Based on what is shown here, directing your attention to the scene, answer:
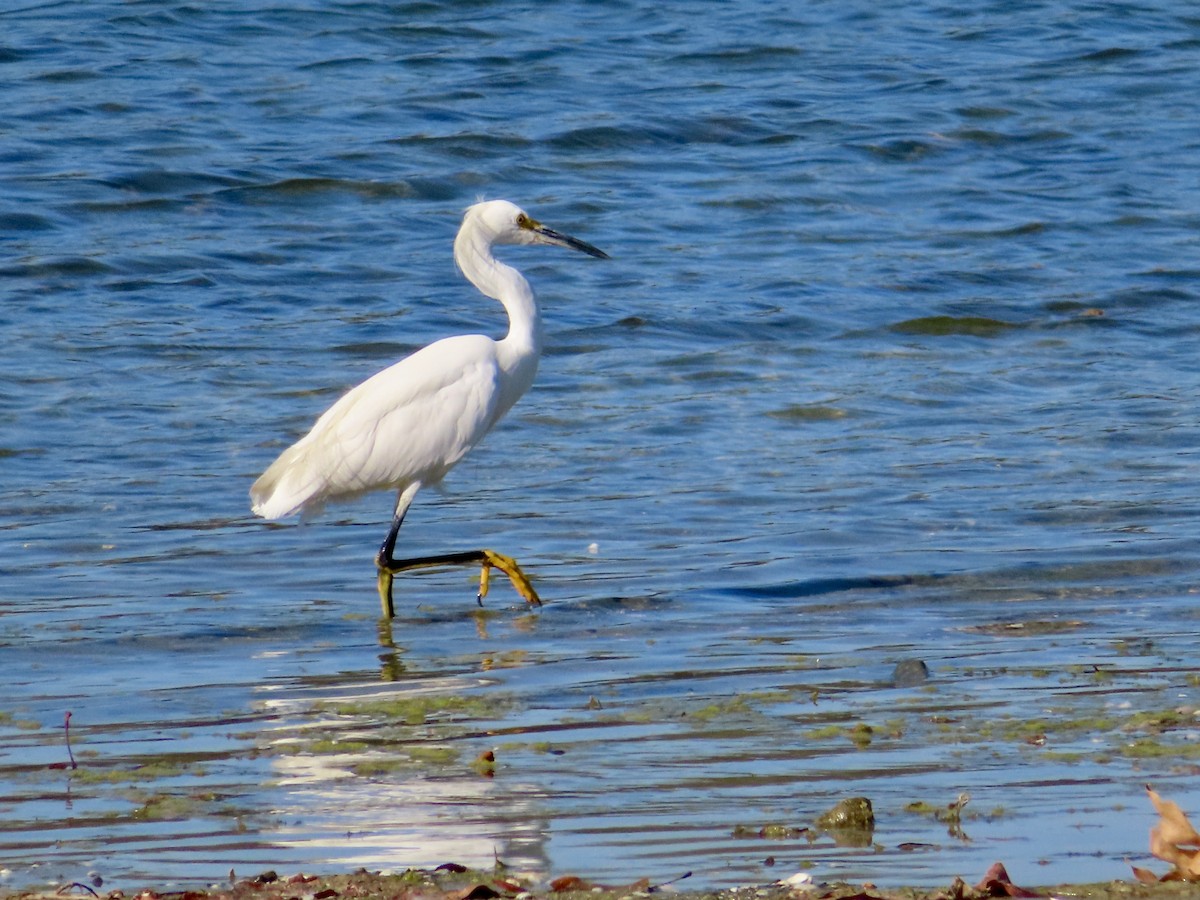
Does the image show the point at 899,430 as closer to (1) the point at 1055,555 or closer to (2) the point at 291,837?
(1) the point at 1055,555

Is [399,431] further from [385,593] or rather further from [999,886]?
[999,886]

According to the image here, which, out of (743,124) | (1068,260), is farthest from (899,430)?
(743,124)

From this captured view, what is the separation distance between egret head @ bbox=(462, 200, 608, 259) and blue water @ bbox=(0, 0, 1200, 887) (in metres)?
0.91

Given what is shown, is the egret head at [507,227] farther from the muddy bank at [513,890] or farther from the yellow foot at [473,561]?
the muddy bank at [513,890]

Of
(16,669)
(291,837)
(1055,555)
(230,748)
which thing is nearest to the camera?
(291,837)

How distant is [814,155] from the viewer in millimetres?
16484

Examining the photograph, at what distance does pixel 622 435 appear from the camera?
951 centimetres

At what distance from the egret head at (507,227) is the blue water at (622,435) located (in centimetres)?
91

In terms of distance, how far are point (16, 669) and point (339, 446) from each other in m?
1.89

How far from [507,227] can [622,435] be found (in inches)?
67.7

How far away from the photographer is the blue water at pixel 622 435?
14.1ft

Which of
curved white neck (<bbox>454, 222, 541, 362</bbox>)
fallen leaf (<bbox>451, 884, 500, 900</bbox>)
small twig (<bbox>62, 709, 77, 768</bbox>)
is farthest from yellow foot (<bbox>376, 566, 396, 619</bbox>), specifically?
fallen leaf (<bbox>451, 884, 500, 900</bbox>)

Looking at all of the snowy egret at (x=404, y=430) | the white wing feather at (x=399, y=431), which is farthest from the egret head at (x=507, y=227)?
the white wing feather at (x=399, y=431)

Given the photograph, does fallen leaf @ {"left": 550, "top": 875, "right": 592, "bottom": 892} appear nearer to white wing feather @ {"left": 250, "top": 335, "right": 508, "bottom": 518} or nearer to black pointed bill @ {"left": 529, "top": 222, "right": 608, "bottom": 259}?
white wing feather @ {"left": 250, "top": 335, "right": 508, "bottom": 518}
